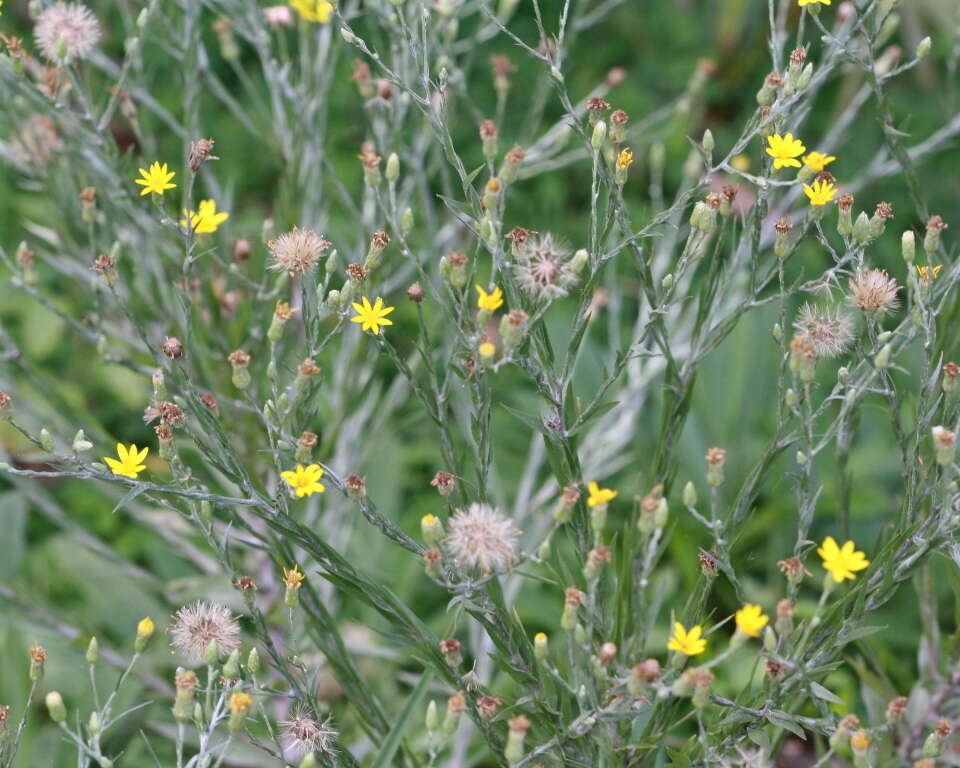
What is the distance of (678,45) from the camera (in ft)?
8.57

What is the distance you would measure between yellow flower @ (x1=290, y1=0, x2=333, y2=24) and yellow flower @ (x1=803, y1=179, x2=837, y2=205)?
611 mm

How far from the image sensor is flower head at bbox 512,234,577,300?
2.66 feet

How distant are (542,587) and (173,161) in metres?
1.36


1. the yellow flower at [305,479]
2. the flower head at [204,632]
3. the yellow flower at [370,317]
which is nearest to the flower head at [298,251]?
the yellow flower at [370,317]

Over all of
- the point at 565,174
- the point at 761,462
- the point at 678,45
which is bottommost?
the point at 761,462

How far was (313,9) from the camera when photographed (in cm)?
130

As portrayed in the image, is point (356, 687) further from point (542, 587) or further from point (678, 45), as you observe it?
point (678, 45)

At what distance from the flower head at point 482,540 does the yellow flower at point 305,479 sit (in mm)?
106

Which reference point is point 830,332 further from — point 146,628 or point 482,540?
point 146,628

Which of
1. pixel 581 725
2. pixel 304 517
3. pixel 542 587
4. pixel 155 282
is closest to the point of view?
pixel 581 725

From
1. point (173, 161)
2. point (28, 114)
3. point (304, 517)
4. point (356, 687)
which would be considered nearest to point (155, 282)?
point (28, 114)

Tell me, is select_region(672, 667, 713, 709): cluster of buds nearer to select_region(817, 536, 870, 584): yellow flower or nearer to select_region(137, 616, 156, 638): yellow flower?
select_region(817, 536, 870, 584): yellow flower

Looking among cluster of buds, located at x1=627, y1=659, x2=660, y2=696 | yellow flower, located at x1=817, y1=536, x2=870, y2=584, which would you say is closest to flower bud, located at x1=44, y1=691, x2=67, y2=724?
cluster of buds, located at x1=627, y1=659, x2=660, y2=696

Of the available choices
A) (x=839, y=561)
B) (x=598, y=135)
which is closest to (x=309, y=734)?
(x=839, y=561)
